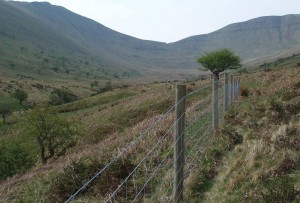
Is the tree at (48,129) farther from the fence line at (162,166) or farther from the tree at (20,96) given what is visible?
the tree at (20,96)

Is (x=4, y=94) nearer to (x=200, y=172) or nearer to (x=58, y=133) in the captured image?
(x=58, y=133)

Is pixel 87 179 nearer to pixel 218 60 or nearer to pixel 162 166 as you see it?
pixel 162 166

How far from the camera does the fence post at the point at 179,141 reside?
27.6 feet

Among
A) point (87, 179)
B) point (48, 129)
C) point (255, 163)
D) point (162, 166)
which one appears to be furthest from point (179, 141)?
point (48, 129)

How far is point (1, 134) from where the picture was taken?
4953 centimetres

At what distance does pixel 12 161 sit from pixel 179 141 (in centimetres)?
1947

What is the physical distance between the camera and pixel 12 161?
83.1 feet

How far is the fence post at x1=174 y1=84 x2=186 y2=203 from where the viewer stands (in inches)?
331

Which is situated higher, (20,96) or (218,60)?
(218,60)

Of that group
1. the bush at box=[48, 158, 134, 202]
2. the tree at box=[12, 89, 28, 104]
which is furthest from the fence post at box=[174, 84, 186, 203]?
the tree at box=[12, 89, 28, 104]

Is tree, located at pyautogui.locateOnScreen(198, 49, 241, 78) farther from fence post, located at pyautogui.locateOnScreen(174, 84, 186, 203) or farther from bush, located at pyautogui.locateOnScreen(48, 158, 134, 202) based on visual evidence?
fence post, located at pyautogui.locateOnScreen(174, 84, 186, 203)

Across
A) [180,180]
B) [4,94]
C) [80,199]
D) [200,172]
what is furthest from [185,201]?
[4,94]

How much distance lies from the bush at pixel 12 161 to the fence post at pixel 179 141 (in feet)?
60.1

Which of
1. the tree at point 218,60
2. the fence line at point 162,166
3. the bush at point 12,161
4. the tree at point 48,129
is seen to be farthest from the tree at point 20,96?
the fence line at point 162,166
